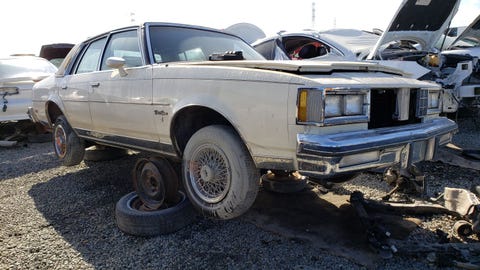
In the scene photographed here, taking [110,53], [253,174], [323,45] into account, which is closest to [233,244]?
[253,174]

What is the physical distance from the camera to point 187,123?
2.98 metres

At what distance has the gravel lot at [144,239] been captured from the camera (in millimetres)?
2484

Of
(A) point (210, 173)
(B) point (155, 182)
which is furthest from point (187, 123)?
(B) point (155, 182)

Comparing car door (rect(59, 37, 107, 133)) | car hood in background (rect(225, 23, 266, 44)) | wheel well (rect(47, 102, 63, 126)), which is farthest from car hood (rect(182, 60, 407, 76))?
car hood in background (rect(225, 23, 266, 44))

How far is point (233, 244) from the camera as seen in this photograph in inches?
108

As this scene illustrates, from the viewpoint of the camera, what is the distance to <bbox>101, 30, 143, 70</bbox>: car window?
3453mm

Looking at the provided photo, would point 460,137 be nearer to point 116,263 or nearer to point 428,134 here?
point 428,134

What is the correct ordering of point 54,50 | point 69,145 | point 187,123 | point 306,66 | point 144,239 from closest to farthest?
point 306,66 → point 144,239 → point 187,123 → point 69,145 → point 54,50

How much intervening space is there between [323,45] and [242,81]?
4.41m

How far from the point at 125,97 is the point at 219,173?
4.15 feet

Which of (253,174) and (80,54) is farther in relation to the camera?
(80,54)

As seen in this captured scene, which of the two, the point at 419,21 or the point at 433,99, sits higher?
the point at 419,21

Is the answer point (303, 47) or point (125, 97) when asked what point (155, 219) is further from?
point (303, 47)

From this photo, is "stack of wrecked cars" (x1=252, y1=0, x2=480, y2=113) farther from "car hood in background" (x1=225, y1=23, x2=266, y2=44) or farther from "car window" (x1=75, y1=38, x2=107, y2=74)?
"car hood in background" (x1=225, y1=23, x2=266, y2=44)
